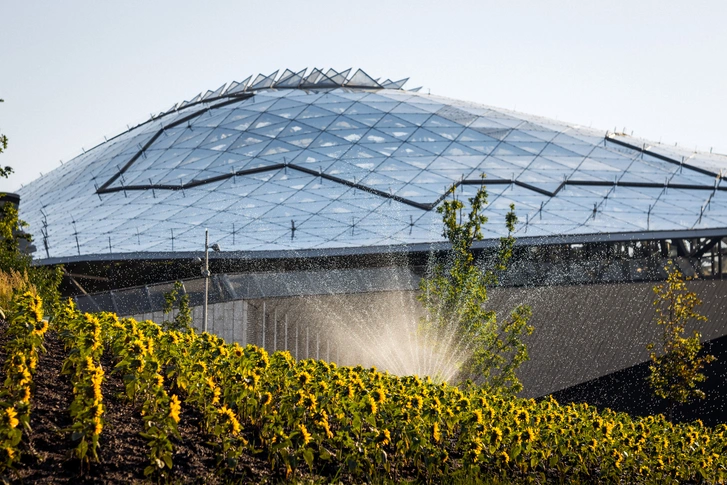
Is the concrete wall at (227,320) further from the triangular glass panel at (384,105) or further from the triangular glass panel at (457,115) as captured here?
the triangular glass panel at (457,115)

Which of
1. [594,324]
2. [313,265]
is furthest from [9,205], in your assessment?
[594,324]

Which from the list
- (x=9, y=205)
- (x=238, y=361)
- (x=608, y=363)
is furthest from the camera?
(x=608, y=363)

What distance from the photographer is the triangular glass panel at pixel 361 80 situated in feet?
187

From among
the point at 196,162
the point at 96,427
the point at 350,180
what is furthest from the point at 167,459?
the point at 196,162

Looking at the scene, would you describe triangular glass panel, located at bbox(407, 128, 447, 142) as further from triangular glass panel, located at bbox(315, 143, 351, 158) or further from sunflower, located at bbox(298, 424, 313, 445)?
sunflower, located at bbox(298, 424, 313, 445)

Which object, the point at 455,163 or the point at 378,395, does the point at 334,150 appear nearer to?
the point at 455,163

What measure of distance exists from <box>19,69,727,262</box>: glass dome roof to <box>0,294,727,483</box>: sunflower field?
20396 millimetres

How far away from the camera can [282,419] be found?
9375mm

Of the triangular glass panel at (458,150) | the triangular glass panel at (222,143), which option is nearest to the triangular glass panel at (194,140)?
the triangular glass panel at (222,143)

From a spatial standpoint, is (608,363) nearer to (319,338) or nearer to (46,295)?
(319,338)

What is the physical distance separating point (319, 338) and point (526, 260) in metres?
10.2

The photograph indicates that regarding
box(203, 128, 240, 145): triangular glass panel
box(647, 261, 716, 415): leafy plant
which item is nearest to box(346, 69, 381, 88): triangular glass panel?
box(203, 128, 240, 145): triangular glass panel

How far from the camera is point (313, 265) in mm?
32531

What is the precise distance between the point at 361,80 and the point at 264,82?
657 centimetres
